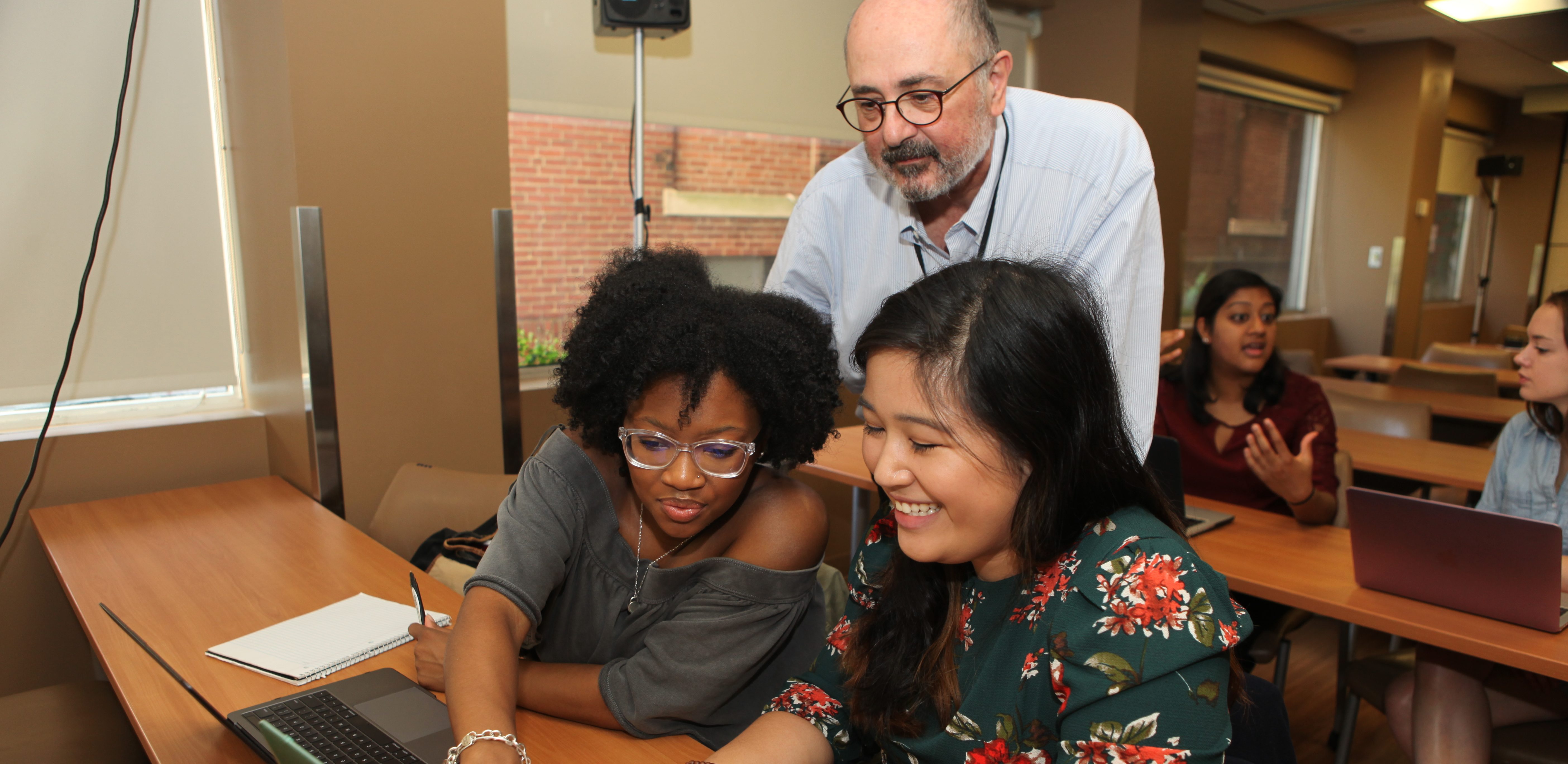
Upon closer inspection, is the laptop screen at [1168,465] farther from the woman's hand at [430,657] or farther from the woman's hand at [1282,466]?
the woman's hand at [430,657]

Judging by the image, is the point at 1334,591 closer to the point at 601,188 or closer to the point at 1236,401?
the point at 1236,401

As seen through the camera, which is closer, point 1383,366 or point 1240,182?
point 1383,366

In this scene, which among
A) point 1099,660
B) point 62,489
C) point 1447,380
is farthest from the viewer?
point 1447,380

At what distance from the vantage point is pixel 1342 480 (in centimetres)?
267

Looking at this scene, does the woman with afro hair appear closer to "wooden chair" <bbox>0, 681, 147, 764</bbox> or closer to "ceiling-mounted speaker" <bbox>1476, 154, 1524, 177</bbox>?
"wooden chair" <bbox>0, 681, 147, 764</bbox>

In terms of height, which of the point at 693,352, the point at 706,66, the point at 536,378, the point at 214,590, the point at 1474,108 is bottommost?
the point at 214,590

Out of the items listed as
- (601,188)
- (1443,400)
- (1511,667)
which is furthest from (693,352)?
(1443,400)

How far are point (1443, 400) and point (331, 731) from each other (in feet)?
16.4

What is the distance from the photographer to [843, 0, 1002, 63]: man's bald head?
4.80 feet

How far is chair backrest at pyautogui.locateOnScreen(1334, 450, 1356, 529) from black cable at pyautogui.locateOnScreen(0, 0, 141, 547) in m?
3.57

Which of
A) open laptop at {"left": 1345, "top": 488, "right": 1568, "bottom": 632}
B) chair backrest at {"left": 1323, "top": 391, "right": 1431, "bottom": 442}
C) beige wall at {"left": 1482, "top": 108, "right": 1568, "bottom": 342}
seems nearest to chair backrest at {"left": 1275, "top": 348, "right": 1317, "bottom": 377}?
chair backrest at {"left": 1323, "top": 391, "right": 1431, "bottom": 442}

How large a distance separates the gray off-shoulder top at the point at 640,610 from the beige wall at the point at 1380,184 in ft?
24.0

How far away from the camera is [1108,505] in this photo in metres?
1.08

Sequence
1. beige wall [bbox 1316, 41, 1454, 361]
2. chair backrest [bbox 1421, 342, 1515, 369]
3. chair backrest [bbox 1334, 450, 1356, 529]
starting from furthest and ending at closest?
beige wall [bbox 1316, 41, 1454, 361] → chair backrest [bbox 1421, 342, 1515, 369] → chair backrest [bbox 1334, 450, 1356, 529]
